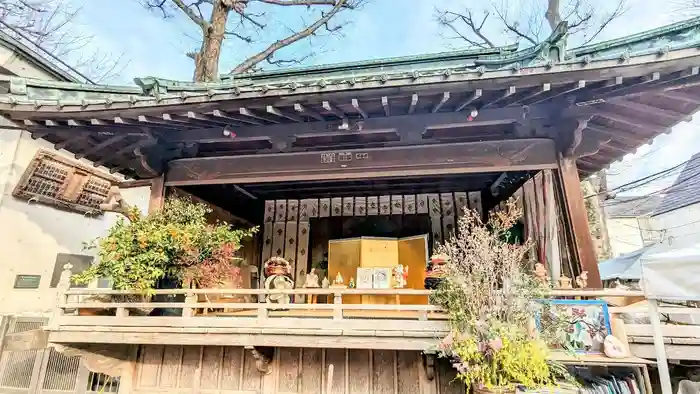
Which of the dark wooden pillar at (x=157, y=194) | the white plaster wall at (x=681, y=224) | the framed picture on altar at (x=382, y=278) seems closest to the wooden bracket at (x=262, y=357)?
the dark wooden pillar at (x=157, y=194)

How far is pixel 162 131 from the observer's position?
18.4ft

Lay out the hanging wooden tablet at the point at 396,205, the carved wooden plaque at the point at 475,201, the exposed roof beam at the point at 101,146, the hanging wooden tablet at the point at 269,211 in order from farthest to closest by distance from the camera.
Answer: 1. the hanging wooden tablet at the point at 269,211
2. the hanging wooden tablet at the point at 396,205
3. the carved wooden plaque at the point at 475,201
4. the exposed roof beam at the point at 101,146

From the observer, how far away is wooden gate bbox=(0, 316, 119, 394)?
23.4ft

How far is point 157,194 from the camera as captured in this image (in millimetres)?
5746

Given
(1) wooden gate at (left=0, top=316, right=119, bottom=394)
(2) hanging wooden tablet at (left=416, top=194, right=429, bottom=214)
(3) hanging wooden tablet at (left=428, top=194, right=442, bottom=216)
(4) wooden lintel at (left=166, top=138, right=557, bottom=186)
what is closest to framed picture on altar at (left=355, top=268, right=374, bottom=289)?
(2) hanging wooden tablet at (left=416, top=194, right=429, bottom=214)

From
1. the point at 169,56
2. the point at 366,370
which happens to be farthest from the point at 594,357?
the point at 169,56

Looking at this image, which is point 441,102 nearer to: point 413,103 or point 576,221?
point 413,103

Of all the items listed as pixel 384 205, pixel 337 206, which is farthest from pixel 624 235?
pixel 337 206

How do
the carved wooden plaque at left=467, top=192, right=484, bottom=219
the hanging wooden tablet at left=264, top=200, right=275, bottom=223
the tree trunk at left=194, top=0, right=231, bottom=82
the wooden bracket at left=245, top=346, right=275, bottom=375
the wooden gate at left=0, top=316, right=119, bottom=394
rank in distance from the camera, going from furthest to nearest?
the tree trunk at left=194, top=0, right=231, bottom=82, the hanging wooden tablet at left=264, top=200, right=275, bottom=223, the carved wooden plaque at left=467, top=192, right=484, bottom=219, the wooden gate at left=0, top=316, right=119, bottom=394, the wooden bracket at left=245, top=346, right=275, bottom=375

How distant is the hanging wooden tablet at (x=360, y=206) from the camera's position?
26.2 feet

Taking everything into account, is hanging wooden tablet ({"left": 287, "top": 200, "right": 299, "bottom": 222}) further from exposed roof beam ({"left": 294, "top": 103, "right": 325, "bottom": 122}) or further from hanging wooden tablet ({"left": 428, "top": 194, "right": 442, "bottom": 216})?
exposed roof beam ({"left": 294, "top": 103, "right": 325, "bottom": 122})

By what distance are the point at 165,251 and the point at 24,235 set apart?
6.75 meters

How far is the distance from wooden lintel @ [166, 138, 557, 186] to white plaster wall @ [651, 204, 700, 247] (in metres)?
11.3

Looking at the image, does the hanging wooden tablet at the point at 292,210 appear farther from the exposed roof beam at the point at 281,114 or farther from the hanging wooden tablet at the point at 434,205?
the exposed roof beam at the point at 281,114
